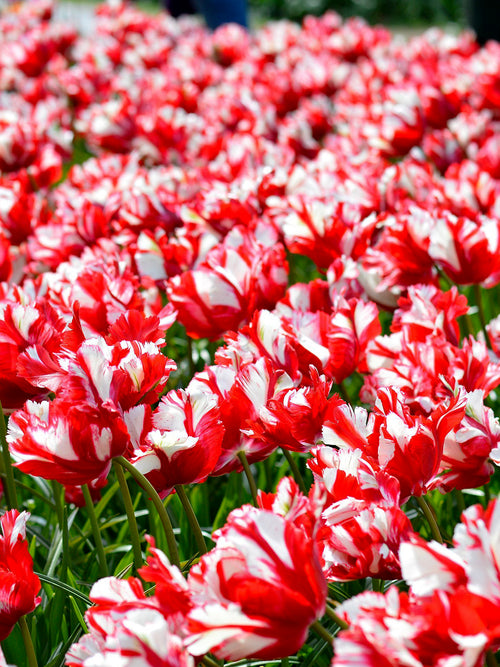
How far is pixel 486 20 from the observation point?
5785mm

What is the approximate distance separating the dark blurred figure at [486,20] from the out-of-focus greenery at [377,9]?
415 inches

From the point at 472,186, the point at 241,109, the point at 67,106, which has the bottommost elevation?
the point at 67,106

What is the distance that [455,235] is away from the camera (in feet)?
5.32

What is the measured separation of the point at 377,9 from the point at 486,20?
10892mm

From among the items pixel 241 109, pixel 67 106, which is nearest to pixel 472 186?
pixel 241 109

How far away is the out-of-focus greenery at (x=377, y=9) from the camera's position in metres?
15.9

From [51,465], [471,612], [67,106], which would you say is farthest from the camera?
[67,106]

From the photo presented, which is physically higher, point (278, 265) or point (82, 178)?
point (278, 265)

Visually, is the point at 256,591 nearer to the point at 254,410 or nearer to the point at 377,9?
the point at 254,410

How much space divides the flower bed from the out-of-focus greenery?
1373 cm

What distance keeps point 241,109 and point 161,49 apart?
2024 mm

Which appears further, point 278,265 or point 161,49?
point 161,49

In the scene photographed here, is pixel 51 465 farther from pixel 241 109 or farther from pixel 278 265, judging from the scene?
pixel 241 109

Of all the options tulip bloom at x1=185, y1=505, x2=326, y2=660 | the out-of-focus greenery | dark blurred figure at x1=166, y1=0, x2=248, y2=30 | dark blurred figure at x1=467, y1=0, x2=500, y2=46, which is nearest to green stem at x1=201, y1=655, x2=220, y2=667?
tulip bloom at x1=185, y1=505, x2=326, y2=660
